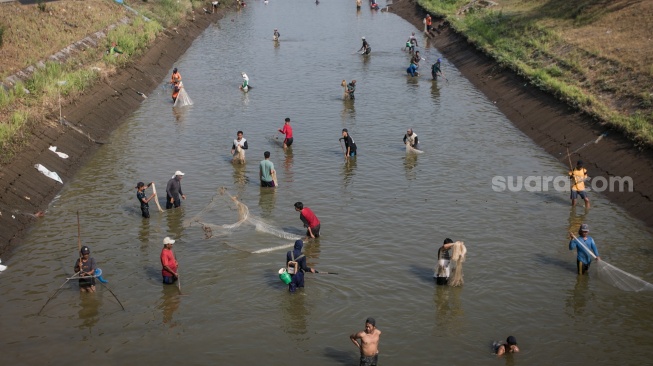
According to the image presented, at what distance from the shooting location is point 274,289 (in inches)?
728

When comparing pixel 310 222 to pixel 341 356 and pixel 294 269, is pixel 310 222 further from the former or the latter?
pixel 341 356

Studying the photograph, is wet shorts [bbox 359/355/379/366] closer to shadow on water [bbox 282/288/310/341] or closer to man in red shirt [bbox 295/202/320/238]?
shadow on water [bbox 282/288/310/341]

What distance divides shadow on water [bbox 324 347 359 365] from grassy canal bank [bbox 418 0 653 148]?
49.6 feet

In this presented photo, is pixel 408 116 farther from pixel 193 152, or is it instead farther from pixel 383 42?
pixel 383 42

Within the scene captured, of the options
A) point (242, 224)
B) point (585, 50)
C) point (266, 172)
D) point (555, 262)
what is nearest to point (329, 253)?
point (242, 224)

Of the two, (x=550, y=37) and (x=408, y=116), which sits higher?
(x=550, y=37)

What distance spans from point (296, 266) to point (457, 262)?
391 cm

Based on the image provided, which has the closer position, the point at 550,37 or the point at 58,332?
the point at 58,332

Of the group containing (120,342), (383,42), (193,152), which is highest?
(383,42)

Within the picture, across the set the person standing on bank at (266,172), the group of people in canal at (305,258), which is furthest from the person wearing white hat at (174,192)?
the person standing on bank at (266,172)

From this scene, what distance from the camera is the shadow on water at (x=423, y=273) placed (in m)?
19.1

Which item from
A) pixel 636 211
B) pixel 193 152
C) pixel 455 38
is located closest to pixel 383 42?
pixel 455 38

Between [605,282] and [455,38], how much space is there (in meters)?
38.6

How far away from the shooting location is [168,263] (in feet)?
59.5
